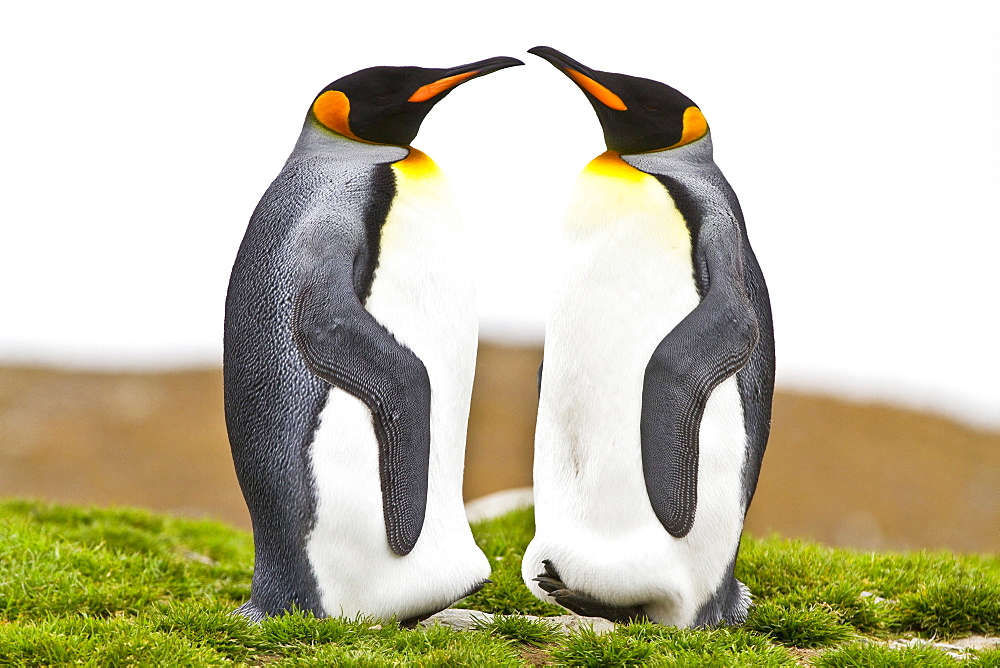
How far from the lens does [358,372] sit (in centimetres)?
314

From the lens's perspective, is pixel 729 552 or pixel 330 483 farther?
pixel 729 552

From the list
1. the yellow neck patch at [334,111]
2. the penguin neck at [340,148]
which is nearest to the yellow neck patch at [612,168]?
the penguin neck at [340,148]

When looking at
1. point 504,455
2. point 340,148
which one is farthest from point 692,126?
point 504,455

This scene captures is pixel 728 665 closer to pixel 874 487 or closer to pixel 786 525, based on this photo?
pixel 786 525

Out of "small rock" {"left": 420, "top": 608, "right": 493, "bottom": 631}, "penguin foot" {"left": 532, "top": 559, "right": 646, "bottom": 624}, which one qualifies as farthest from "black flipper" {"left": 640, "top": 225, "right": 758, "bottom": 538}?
"small rock" {"left": 420, "top": 608, "right": 493, "bottom": 631}

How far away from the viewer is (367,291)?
10.8ft

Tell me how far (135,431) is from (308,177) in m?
12.5

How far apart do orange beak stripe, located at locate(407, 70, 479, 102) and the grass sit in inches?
70.3

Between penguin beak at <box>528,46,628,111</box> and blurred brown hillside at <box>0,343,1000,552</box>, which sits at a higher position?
penguin beak at <box>528,46,628,111</box>

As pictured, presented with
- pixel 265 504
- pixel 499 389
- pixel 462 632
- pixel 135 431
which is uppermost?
pixel 265 504

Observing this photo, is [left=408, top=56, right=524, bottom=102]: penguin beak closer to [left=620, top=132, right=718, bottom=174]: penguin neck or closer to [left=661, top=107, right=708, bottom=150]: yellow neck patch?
[left=620, top=132, right=718, bottom=174]: penguin neck

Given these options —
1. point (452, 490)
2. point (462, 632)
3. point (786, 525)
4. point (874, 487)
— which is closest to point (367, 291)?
point (452, 490)

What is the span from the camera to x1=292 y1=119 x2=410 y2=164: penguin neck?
3.54m

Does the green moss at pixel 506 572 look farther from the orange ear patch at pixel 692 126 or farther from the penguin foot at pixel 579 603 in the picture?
the orange ear patch at pixel 692 126
